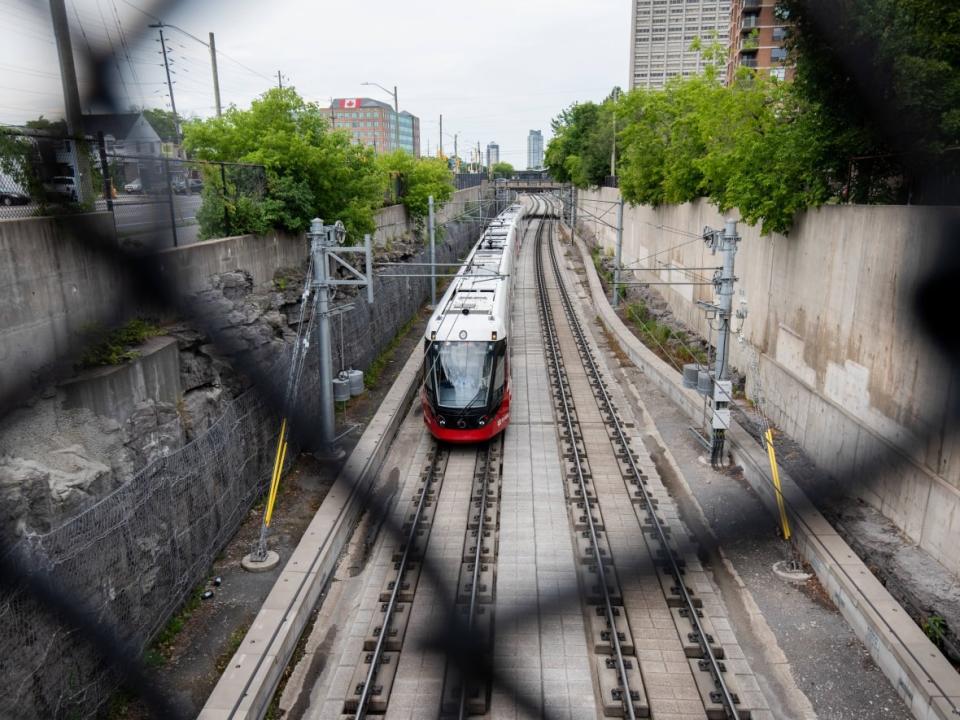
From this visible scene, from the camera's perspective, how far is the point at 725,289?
6543mm

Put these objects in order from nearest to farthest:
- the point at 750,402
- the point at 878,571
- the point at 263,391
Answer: the point at 263,391
the point at 878,571
the point at 750,402

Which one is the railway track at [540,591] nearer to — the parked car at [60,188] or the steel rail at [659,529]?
the steel rail at [659,529]

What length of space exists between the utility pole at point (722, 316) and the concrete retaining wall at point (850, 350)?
440 mm

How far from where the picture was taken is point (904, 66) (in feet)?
3.34

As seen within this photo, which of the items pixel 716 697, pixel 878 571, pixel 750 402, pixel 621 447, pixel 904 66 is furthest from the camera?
pixel 750 402

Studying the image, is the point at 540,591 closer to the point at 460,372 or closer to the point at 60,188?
the point at 60,188

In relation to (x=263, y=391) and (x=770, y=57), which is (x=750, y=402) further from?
(x=770, y=57)

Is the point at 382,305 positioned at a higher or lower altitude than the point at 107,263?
lower

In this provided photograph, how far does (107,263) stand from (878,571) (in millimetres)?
5162

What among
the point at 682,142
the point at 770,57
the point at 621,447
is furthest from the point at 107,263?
the point at 770,57

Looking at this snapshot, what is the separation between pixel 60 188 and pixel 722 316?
6.50 meters

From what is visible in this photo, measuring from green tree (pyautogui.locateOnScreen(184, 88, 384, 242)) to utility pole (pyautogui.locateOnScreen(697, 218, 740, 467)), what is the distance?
14.2 feet

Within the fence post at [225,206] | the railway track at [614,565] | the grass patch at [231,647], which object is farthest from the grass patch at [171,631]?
the fence post at [225,206]

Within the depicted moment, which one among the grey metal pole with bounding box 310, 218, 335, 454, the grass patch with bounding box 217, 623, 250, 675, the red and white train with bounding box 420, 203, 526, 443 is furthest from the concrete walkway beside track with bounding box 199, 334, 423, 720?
the red and white train with bounding box 420, 203, 526, 443
